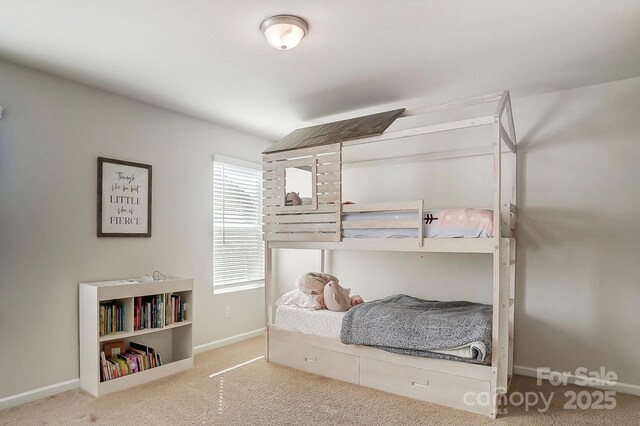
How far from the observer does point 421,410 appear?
2.64 meters

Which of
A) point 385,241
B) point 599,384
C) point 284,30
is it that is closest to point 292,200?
point 385,241

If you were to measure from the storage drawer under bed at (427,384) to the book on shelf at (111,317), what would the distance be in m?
1.92

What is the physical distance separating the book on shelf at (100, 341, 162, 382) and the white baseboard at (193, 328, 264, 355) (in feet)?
1.79

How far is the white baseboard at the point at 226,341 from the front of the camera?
3.92 metres

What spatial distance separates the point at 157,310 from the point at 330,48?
96.8 inches

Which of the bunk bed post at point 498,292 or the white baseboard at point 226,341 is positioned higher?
the bunk bed post at point 498,292

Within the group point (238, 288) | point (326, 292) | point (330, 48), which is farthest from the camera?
point (238, 288)

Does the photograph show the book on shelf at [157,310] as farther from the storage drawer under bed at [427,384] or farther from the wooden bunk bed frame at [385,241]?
the storage drawer under bed at [427,384]

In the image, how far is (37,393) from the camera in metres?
2.78

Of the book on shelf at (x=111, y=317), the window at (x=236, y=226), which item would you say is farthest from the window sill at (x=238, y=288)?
the book on shelf at (x=111, y=317)

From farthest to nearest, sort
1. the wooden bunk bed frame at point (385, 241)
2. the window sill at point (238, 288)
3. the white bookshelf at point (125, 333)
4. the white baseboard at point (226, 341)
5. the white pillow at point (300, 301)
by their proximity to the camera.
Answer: the window sill at point (238, 288) < the white baseboard at point (226, 341) < the white pillow at point (300, 301) < the white bookshelf at point (125, 333) < the wooden bunk bed frame at point (385, 241)

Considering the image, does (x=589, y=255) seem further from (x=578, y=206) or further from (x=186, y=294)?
(x=186, y=294)

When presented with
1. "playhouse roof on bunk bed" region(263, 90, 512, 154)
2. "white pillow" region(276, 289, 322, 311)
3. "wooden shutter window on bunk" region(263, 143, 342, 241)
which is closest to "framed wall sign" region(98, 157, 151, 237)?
"wooden shutter window on bunk" region(263, 143, 342, 241)

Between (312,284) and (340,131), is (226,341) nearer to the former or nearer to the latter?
(312,284)
